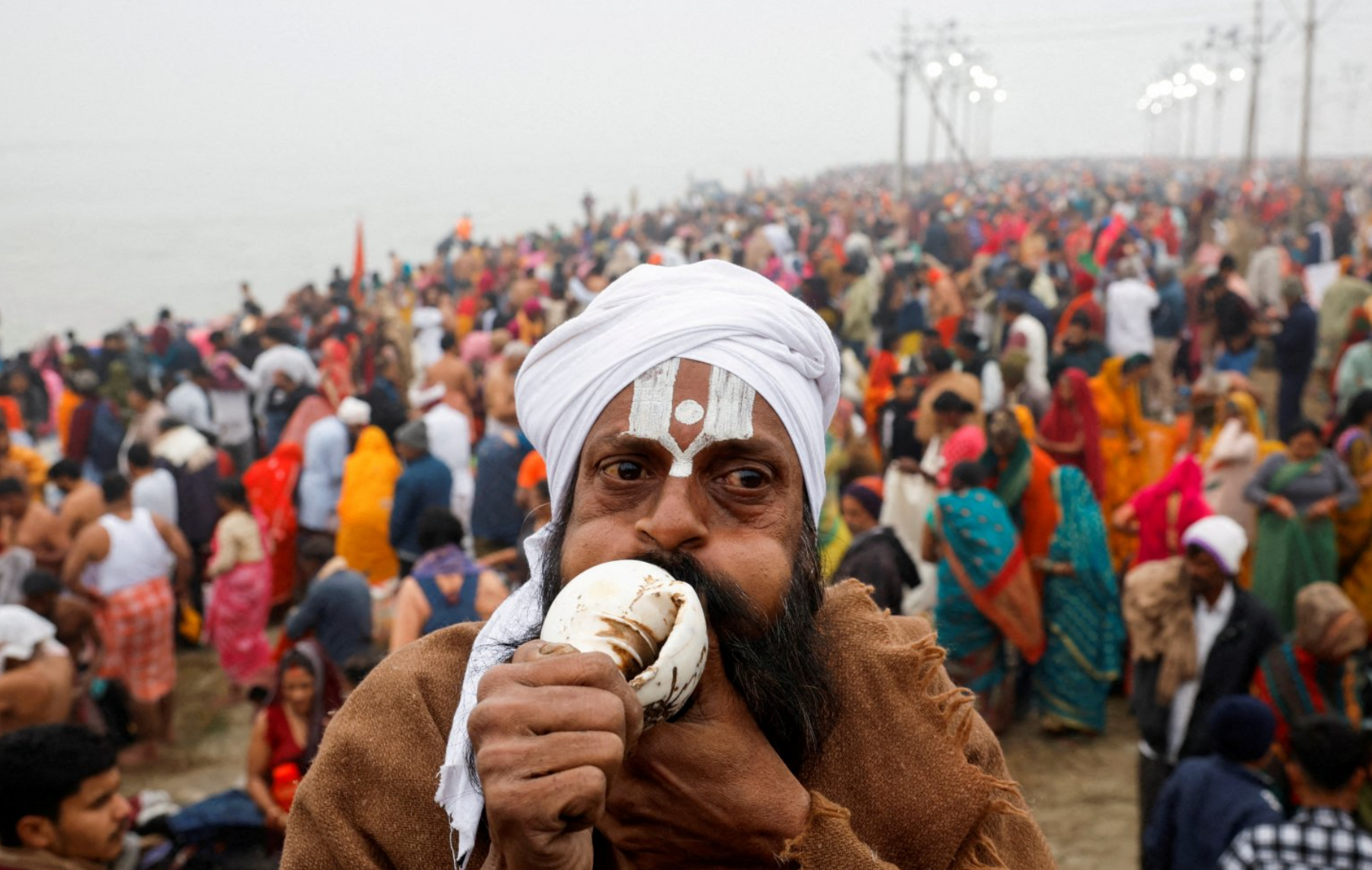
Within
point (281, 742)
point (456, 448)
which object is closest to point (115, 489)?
point (456, 448)

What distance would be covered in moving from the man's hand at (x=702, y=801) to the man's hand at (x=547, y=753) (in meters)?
0.26

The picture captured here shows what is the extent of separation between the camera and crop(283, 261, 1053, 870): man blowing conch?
1.22 metres

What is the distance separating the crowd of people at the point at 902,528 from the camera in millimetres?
4527

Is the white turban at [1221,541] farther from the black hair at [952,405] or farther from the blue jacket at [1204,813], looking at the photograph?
the black hair at [952,405]

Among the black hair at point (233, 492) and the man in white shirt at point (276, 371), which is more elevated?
the man in white shirt at point (276, 371)

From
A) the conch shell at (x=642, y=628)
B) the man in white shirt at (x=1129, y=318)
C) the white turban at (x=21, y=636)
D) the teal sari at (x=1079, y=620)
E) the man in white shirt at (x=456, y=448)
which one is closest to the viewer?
the conch shell at (x=642, y=628)

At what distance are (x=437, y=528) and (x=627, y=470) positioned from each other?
402cm

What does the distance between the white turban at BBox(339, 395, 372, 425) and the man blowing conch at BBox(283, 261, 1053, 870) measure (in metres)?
6.46

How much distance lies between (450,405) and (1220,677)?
210 inches

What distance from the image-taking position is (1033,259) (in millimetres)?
15953

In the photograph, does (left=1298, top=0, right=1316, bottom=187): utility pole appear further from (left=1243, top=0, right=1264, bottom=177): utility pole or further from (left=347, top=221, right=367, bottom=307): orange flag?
(left=347, top=221, right=367, bottom=307): orange flag

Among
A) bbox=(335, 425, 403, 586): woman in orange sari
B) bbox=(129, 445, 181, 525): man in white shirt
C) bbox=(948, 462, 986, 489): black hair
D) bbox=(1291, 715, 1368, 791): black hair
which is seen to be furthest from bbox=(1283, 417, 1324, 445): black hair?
bbox=(129, 445, 181, 525): man in white shirt

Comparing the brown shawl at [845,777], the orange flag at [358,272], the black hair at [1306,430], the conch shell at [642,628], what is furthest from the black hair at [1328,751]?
the orange flag at [358,272]

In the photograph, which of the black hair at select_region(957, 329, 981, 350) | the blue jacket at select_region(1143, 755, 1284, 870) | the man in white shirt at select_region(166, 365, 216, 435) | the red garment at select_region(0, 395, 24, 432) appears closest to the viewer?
the blue jacket at select_region(1143, 755, 1284, 870)
